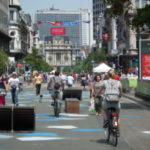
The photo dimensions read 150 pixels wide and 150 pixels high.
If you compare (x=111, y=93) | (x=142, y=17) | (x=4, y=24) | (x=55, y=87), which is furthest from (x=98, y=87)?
(x=4, y=24)

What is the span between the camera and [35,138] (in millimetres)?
13398

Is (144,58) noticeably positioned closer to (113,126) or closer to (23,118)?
(23,118)

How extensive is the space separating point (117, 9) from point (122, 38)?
70460 mm

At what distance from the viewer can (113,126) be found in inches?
472

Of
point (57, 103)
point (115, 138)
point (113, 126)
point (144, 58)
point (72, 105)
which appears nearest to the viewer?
point (113, 126)

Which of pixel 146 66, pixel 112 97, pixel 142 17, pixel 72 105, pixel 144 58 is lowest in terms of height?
pixel 72 105

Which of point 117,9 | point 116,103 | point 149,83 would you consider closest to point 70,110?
point 117,9

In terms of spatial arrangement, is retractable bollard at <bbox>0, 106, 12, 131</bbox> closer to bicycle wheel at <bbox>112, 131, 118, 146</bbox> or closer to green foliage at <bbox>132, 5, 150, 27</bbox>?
bicycle wheel at <bbox>112, 131, 118, 146</bbox>

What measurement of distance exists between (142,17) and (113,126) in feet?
38.1

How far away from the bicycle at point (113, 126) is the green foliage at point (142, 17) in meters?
10.9

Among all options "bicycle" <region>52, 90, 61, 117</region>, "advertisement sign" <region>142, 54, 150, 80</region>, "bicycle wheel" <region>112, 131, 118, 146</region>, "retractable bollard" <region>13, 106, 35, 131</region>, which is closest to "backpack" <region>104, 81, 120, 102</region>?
"bicycle wheel" <region>112, 131, 118, 146</region>

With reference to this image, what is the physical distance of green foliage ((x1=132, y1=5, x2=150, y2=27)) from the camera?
22875 mm

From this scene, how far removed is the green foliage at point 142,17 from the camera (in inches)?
901

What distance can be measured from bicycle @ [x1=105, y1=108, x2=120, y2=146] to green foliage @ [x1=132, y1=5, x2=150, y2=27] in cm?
1088
